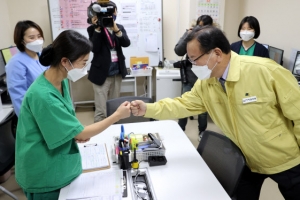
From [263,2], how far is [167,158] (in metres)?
3.26

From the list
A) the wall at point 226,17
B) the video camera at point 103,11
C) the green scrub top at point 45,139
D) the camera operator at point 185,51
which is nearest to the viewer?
the green scrub top at point 45,139

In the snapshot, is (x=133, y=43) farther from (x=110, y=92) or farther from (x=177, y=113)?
(x=177, y=113)

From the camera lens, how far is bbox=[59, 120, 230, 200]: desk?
131 centimetres

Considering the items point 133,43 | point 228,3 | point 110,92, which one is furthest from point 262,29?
point 110,92

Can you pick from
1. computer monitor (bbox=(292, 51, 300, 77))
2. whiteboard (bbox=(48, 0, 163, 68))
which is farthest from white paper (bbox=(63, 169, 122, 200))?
whiteboard (bbox=(48, 0, 163, 68))

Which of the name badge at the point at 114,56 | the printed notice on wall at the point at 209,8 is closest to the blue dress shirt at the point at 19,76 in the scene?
the name badge at the point at 114,56

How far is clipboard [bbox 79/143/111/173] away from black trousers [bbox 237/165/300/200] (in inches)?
34.7

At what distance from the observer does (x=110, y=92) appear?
147 inches

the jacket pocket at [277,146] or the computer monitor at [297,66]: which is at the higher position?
the computer monitor at [297,66]

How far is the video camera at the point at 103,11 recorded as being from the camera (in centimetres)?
290

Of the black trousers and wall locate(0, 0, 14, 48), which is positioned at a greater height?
wall locate(0, 0, 14, 48)

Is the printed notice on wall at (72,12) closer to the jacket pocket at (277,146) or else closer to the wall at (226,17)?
the wall at (226,17)

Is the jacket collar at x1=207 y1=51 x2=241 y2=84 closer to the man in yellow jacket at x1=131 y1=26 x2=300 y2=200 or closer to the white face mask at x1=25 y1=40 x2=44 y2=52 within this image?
the man in yellow jacket at x1=131 y1=26 x2=300 y2=200

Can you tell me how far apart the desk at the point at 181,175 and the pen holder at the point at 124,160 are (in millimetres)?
97
